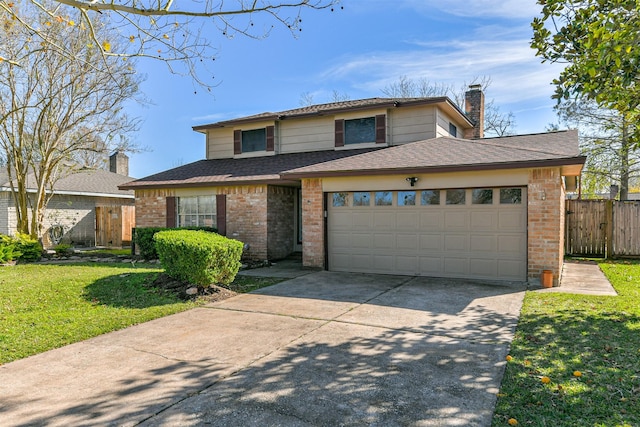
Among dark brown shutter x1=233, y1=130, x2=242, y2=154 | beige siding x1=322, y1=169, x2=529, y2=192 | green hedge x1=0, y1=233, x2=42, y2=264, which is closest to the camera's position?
beige siding x1=322, y1=169, x2=529, y2=192

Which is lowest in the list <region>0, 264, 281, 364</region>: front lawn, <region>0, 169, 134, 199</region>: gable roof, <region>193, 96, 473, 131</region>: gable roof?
<region>0, 264, 281, 364</region>: front lawn

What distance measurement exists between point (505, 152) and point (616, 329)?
485 centimetres

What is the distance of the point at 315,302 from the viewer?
24.1 feet

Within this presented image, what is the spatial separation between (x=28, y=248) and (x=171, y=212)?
14.3ft

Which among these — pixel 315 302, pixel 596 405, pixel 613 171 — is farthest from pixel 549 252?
pixel 613 171

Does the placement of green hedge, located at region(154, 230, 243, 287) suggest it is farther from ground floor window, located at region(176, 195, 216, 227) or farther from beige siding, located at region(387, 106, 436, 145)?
beige siding, located at region(387, 106, 436, 145)

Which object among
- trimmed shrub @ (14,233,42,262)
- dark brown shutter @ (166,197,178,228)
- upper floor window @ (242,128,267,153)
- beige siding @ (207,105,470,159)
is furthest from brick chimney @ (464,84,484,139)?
trimmed shrub @ (14,233,42,262)

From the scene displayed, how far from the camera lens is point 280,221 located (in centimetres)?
1338

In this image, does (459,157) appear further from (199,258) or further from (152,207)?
(152,207)

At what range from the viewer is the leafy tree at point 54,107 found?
42.9 ft

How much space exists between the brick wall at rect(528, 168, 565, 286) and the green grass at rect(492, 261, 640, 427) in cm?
161

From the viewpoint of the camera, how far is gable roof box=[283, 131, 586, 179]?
8.49 meters

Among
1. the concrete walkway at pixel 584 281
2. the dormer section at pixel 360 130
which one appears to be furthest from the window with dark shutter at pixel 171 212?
the concrete walkway at pixel 584 281

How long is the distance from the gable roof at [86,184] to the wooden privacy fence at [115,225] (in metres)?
1.23
